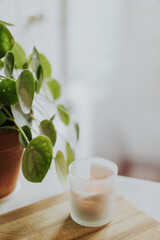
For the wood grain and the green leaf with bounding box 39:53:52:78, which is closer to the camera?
the wood grain

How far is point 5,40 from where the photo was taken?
0.55 metres

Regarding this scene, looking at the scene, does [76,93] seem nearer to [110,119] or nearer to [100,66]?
[100,66]

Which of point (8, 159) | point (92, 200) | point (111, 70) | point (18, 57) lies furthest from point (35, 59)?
point (111, 70)

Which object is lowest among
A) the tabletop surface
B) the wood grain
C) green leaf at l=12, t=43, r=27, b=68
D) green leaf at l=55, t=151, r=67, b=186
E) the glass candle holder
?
the tabletop surface

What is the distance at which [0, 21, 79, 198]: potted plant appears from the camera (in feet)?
1.63

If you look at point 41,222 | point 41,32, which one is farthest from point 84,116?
→ point 41,222

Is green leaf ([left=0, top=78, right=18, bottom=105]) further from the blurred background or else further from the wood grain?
the blurred background

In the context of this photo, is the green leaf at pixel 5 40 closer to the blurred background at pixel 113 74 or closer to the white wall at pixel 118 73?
the blurred background at pixel 113 74

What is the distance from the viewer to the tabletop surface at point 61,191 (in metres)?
0.68

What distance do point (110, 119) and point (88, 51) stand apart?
0.63 metres

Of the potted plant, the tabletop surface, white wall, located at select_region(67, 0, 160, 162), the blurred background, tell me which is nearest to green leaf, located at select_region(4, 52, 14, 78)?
the potted plant

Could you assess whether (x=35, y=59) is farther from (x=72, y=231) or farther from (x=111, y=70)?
(x=111, y=70)

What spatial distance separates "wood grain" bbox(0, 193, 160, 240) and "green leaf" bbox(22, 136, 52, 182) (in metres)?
0.14

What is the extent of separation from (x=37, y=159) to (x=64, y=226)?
18 cm
